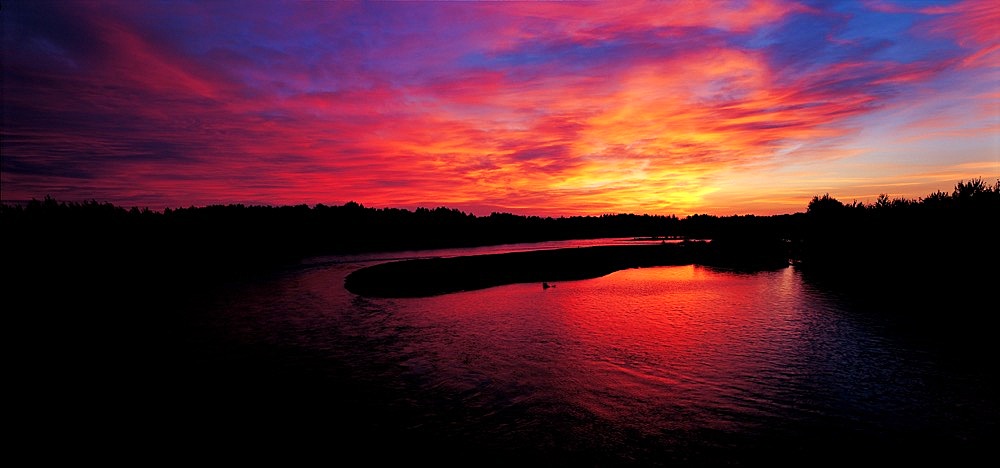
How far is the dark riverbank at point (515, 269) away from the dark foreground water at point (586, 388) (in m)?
12.5

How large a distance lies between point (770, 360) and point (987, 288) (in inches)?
1127

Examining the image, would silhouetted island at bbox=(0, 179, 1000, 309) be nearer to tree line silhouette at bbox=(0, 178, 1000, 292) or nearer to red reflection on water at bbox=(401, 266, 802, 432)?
tree line silhouette at bbox=(0, 178, 1000, 292)

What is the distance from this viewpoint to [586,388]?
14352mm

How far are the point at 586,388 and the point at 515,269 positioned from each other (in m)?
37.1

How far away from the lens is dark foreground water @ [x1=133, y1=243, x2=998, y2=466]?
10.7 m

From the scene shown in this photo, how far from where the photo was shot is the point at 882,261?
45.9m

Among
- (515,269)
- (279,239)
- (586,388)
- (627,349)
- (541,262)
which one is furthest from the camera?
(279,239)

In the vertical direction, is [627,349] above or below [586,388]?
above

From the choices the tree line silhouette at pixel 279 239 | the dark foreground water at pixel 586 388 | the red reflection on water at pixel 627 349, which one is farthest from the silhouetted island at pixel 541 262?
the dark foreground water at pixel 586 388

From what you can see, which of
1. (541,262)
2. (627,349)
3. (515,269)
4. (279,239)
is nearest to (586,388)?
(627,349)

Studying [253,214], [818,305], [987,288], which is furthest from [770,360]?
[253,214]

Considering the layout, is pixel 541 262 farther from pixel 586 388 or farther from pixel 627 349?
pixel 586 388

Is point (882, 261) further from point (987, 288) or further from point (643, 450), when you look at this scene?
point (643, 450)

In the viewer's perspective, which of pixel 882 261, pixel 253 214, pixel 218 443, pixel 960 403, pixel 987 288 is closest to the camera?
pixel 218 443
